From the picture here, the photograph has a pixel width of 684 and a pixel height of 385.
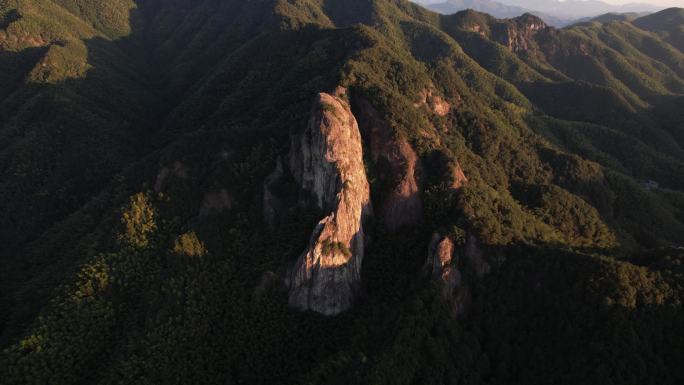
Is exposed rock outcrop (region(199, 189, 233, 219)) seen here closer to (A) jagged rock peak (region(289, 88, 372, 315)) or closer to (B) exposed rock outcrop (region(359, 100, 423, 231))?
(A) jagged rock peak (region(289, 88, 372, 315))

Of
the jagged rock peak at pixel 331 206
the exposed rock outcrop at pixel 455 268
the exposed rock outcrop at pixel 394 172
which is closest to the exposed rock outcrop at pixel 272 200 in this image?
the jagged rock peak at pixel 331 206

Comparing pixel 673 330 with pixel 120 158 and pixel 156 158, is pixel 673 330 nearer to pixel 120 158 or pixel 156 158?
pixel 156 158

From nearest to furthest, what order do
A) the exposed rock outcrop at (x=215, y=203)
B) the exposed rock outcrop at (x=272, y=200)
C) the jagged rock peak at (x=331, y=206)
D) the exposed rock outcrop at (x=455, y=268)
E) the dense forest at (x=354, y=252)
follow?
1. the dense forest at (x=354, y=252)
2. the exposed rock outcrop at (x=455, y=268)
3. the jagged rock peak at (x=331, y=206)
4. the exposed rock outcrop at (x=272, y=200)
5. the exposed rock outcrop at (x=215, y=203)

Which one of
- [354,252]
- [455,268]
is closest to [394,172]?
[354,252]

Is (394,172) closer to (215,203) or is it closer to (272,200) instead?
(272,200)


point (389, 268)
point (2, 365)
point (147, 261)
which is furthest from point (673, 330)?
point (2, 365)

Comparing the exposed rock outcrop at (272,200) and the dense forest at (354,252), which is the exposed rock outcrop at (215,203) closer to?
the dense forest at (354,252)

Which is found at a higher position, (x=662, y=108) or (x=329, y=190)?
(x=329, y=190)
